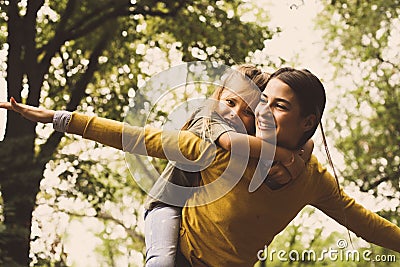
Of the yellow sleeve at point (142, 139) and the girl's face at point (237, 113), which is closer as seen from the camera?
the yellow sleeve at point (142, 139)

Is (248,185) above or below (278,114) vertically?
below

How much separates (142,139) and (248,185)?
251 millimetres

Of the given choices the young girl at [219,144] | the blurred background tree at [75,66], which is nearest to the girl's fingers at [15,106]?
the young girl at [219,144]

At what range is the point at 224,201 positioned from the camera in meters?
1.51

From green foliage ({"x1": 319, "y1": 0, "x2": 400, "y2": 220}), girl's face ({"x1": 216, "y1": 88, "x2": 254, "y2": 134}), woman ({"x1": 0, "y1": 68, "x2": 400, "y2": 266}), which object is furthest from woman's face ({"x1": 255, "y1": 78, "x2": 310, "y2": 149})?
green foliage ({"x1": 319, "y1": 0, "x2": 400, "y2": 220})

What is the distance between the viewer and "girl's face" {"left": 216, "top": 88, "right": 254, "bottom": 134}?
1629mm

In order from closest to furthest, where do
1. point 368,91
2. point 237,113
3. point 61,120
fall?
point 61,120
point 237,113
point 368,91

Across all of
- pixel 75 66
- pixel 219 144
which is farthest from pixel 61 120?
pixel 75 66

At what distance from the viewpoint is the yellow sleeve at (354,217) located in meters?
1.67

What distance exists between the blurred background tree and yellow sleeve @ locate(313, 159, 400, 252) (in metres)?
3.38

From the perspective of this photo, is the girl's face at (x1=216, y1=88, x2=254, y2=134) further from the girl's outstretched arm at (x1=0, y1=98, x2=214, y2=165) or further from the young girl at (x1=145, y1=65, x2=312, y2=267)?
the girl's outstretched arm at (x1=0, y1=98, x2=214, y2=165)

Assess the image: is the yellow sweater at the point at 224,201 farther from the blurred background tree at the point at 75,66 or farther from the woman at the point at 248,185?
the blurred background tree at the point at 75,66

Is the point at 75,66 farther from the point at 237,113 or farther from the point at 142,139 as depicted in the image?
the point at 142,139

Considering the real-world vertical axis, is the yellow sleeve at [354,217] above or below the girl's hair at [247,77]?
below
